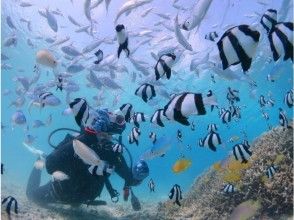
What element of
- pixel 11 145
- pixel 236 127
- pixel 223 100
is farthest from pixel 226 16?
pixel 11 145

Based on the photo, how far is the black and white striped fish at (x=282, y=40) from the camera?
12.8 feet

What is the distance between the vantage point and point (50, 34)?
3475 centimetres

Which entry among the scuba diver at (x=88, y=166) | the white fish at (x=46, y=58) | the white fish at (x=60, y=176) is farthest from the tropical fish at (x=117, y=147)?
the white fish at (x=46, y=58)

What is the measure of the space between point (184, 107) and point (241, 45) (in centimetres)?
96

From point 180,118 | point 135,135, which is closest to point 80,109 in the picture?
point 180,118

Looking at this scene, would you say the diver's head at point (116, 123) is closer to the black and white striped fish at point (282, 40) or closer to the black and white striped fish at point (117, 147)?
the black and white striped fish at point (117, 147)

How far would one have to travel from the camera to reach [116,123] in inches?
291

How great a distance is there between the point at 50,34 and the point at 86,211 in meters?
28.8

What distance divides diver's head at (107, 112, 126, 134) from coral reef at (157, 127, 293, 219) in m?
2.37

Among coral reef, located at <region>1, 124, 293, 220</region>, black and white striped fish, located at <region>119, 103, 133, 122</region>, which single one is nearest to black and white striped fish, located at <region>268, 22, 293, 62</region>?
black and white striped fish, located at <region>119, 103, 133, 122</region>

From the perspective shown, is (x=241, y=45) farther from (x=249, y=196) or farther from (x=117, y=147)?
(x=249, y=196)

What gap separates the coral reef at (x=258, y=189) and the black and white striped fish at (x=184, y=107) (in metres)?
2.78

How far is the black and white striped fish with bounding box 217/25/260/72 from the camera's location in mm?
3426

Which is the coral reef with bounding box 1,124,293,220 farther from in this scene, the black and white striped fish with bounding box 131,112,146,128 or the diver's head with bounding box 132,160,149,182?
the black and white striped fish with bounding box 131,112,146,128
